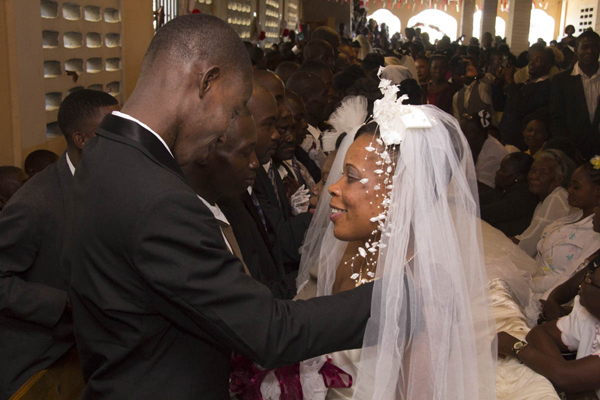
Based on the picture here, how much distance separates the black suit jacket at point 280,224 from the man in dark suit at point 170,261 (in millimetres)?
1461

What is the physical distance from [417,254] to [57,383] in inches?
47.0

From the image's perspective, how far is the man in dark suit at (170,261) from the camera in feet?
4.24

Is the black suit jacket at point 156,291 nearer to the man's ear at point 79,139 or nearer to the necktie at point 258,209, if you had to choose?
the man's ear at point 79,139

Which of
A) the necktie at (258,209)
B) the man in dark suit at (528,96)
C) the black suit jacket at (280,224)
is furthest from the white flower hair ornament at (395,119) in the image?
the man in dark suit at (528,96)

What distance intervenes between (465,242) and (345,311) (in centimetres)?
61

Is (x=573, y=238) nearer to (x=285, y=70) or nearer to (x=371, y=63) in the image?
(x=285, y=70)

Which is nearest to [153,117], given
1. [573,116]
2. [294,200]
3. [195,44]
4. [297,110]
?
[195,44]

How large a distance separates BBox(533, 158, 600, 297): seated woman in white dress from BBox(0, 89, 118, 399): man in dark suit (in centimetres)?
291

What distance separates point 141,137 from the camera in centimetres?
138

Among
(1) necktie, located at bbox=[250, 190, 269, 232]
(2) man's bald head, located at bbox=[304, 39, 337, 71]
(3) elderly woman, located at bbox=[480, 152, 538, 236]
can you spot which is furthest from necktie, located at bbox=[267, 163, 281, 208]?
(2) man's bald head, located at bbox=[304, 39, 337, 71]

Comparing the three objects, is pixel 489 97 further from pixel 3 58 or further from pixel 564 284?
pixel 3 58

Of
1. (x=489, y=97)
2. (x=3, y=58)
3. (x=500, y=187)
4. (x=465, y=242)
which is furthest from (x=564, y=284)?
(x=489, y=97)

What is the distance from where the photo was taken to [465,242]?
1933 millimetres

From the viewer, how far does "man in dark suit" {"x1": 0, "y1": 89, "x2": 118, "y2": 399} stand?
2139 millimetres
